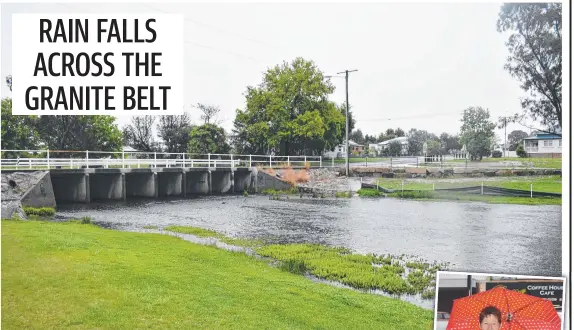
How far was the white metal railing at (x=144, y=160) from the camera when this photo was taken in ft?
14.3

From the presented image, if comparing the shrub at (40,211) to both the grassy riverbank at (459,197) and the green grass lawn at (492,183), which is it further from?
the green grass lawn at (492,183)

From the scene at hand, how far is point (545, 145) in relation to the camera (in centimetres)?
342

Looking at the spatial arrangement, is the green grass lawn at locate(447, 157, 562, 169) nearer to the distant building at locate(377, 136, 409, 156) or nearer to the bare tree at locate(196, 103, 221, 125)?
the distant building at locate(377, 136, 409, 156)

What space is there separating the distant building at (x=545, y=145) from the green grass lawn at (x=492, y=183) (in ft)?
0.58

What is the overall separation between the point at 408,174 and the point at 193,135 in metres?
2.23

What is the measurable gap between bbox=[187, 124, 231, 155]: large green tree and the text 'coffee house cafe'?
253 cm

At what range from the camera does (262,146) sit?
4551 millimetres

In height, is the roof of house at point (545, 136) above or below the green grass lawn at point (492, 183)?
above

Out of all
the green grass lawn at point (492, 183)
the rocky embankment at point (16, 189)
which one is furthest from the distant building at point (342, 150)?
the rocky embankment at point (16, 189)

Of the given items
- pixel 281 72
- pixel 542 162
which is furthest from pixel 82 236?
pixel 542 162

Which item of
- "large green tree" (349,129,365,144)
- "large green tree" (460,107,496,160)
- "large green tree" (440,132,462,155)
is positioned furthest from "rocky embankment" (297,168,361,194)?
"large green tree" (460,107,496,160)

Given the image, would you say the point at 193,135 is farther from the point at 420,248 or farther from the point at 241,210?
the point at 420,248

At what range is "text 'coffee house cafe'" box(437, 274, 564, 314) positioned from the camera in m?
2.65

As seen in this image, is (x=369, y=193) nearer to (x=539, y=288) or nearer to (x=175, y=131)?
(x=175, y=131)
